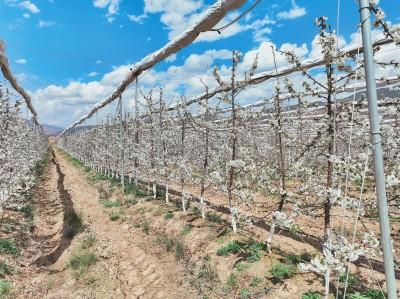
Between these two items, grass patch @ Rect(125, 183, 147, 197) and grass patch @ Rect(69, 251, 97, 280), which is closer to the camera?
grass patch @ Rect(69, 251, 97, 280)

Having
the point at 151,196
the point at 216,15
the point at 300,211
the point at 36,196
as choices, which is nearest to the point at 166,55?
the point at 216,15

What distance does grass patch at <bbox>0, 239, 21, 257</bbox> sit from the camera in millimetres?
10594

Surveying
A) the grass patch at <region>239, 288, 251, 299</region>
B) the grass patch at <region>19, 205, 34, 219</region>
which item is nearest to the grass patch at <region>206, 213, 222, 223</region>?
the grass patch at <region>239, 288, 251, 299</region>

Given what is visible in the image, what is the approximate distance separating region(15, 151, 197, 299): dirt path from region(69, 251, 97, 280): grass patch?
0.53ft

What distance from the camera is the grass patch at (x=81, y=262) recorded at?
373 inches

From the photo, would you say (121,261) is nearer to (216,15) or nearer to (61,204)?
(216,15)

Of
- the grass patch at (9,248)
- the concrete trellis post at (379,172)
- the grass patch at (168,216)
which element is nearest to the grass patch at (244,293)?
the concrete trellis post at (379,172)

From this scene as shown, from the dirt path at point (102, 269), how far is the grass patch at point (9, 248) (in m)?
0.40

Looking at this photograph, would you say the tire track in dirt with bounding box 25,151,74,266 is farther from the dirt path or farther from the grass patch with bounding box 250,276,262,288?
the grass patch with bounding box 250,276,262,288

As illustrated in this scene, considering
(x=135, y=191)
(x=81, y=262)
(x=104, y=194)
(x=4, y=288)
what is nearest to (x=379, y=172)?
(x=4, y=288)

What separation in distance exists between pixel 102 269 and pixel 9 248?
3144mm

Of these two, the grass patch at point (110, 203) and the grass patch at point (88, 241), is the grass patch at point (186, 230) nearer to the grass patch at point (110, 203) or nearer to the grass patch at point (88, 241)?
the grass patch at point (88, 241)

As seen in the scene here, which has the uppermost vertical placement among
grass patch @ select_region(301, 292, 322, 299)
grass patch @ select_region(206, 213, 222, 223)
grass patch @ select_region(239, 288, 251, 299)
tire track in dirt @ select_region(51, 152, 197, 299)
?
grass patch @ select_region(206, 213, 222, 223)

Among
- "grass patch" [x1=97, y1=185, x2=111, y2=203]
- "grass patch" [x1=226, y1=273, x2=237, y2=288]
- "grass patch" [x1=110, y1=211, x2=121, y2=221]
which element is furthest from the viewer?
"grass patch" [x1=97, y1=185, x2=111, y2=203]
